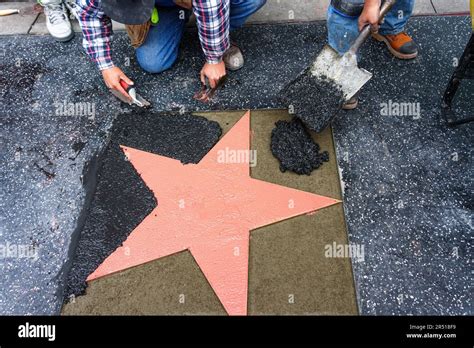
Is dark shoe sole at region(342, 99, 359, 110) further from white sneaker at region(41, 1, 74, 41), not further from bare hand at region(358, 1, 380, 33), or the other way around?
white sneaker at region(41, 1, 74, 41)

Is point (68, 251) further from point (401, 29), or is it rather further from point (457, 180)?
point (401, 29)

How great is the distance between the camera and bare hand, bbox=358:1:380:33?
2.03 meters

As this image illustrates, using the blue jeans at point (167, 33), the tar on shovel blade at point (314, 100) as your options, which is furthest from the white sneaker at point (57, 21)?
the tar on shovel blade at point (314, 100)

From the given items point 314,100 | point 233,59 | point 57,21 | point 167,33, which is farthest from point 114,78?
point 314,100

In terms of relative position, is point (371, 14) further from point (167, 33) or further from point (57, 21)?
point (57, 21)

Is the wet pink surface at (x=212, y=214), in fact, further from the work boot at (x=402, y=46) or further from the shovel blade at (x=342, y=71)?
the work boot at (x=402, y=46)

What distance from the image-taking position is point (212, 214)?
6.91 ft

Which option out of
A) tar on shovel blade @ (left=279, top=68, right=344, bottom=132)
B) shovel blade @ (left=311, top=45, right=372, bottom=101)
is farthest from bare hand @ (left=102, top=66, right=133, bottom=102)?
shovel blade @ (left=311, top=45, right=372, bottom=101)

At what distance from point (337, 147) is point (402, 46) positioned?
986 mm

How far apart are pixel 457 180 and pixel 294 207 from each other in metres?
0.96

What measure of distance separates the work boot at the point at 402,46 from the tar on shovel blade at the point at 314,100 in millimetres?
813

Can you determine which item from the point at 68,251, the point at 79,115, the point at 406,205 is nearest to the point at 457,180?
the point at 406,205

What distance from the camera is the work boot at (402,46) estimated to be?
269 cm

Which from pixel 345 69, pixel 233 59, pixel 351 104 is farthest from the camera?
pixel 233 59
